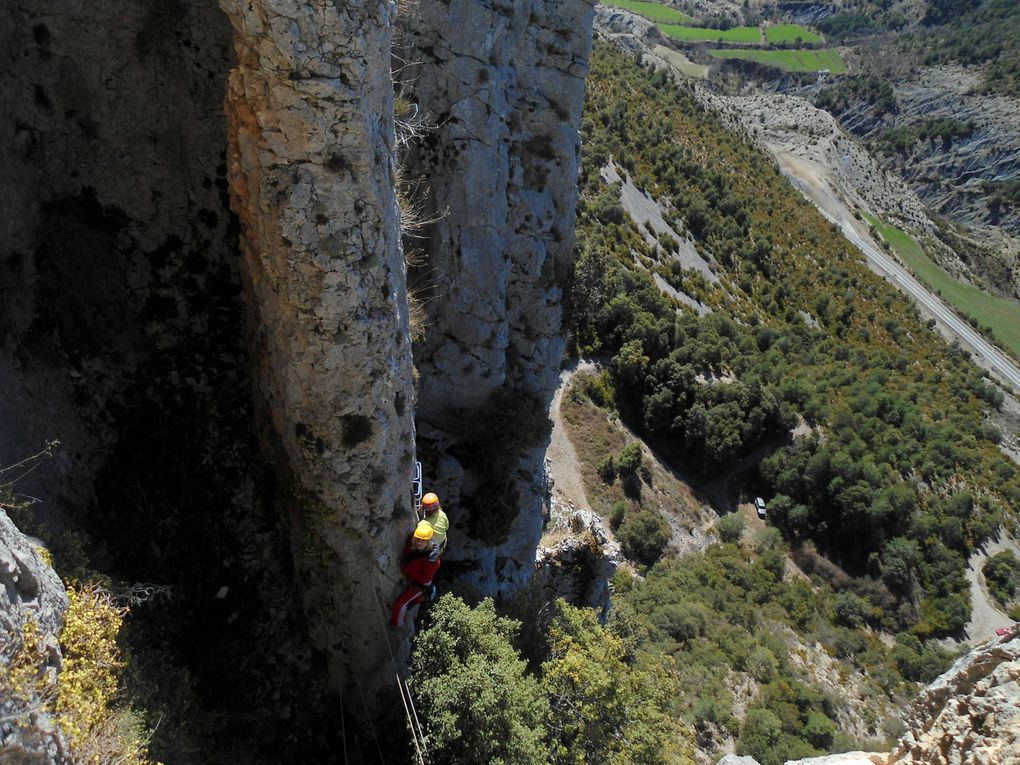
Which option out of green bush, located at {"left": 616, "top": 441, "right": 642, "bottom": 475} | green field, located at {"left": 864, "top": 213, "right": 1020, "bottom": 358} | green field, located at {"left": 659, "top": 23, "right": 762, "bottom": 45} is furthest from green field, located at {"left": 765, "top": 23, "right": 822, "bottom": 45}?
green bush, located at {"left": 616, "top": 441, "right": 642, "bottom": 475}

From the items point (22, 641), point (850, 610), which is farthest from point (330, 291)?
point (850, 610)

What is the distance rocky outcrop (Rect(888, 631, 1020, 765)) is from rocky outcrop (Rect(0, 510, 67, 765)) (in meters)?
10.6

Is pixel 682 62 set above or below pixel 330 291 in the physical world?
above

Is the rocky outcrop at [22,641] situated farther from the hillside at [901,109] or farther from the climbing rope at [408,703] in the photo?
the hillside at [901,109]

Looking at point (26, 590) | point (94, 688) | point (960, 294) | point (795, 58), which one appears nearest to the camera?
point (26, 590)

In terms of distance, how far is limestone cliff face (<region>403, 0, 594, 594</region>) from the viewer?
16422 mm

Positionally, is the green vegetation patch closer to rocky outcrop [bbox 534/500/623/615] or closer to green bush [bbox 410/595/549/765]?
rocky outcrop [bbox 534/500/623/615]

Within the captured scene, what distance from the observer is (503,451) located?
18.6 m

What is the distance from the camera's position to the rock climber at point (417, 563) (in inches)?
495

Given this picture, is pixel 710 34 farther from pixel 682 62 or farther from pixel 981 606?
pixel 981 606

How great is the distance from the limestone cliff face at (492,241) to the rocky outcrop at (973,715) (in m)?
10.9

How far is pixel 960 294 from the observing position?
9394cm

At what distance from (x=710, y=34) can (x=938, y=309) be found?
117 m

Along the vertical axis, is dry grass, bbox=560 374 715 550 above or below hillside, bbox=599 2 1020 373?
below
